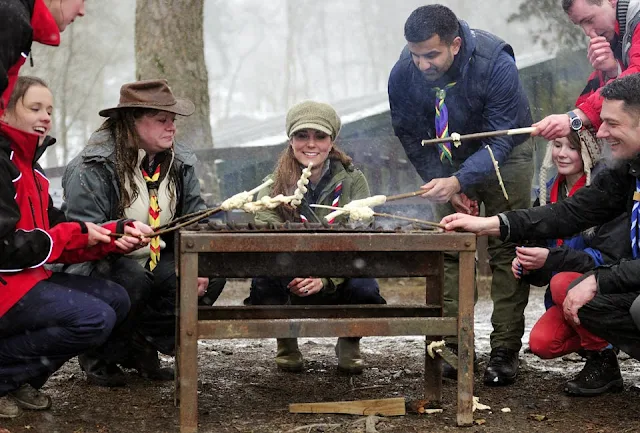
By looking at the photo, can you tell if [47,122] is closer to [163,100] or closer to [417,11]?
[163,100]

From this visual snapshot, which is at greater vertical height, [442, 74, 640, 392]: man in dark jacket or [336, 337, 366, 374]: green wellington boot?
[442, 74, 640, 392]: man in dark jacket

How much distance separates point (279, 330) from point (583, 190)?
1.90 meters

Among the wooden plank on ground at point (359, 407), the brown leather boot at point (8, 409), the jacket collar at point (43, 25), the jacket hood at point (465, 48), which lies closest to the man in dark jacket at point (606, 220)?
the wooden plank on ground at point (359, 407)

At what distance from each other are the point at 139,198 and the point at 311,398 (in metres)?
1.46

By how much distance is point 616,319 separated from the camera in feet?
13.9

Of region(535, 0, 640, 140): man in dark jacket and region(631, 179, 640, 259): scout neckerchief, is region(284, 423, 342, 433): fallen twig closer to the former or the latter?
region(631, 179, 640, 259): scout neckerchief

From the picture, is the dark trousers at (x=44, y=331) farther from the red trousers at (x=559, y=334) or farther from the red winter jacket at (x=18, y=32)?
the red trousers at (x=559, y=334)

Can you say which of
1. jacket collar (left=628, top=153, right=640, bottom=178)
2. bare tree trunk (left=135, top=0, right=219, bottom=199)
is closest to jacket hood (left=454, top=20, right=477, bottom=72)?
jacket collar (left=628, top=153, right=640, bottom=178)

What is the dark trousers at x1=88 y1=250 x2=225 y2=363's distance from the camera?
15.7 ft

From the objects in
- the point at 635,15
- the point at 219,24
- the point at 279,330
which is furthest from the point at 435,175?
the point at 219,24

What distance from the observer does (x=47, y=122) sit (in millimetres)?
4238

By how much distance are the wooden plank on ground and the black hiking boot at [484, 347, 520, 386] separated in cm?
90

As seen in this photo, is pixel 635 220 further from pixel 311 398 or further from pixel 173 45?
→ pixel 173 45

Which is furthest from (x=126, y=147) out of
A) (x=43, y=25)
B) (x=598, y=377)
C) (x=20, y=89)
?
(x=598, y=377)
